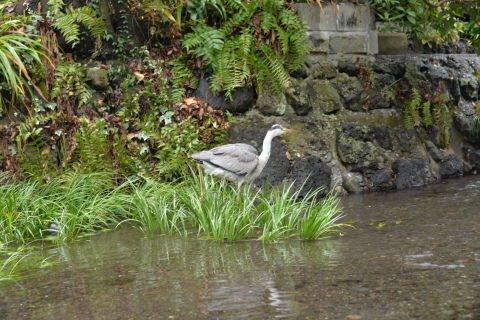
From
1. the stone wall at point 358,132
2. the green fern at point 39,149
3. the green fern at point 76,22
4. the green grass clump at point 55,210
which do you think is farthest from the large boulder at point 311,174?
the green fern at point 76,22

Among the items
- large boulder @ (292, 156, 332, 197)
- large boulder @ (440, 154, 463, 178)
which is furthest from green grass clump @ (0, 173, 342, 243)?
large boulder @ (440, 154, 463, 178)

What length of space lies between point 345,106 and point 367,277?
5.44 meters

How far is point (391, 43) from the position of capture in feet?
33.0

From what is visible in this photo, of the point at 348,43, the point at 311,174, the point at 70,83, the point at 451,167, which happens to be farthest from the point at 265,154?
the point at 451,167

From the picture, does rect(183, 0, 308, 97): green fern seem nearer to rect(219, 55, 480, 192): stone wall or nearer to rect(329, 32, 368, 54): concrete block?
Answer: rect(219, 55, 480, 192): stone wall

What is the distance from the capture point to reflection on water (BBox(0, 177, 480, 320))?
3.27 meters

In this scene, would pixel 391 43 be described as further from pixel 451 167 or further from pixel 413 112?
pixel 451 167

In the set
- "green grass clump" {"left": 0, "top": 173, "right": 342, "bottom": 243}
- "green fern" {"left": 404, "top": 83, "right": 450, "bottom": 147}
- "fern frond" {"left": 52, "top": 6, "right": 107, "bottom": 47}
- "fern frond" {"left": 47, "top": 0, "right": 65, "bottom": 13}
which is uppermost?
"fern frond" {"left": 47, "top": 0, "right": 65, "bottom": 13}

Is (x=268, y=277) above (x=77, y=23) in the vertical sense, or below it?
below

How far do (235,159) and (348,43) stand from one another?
10.7 feet

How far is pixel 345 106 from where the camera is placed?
8961mm

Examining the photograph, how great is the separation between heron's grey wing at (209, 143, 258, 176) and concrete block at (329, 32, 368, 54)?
2.86 meters

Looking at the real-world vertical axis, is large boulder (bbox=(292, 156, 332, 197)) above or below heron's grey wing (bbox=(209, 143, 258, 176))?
below

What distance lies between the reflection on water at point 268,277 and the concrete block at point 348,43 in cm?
382
